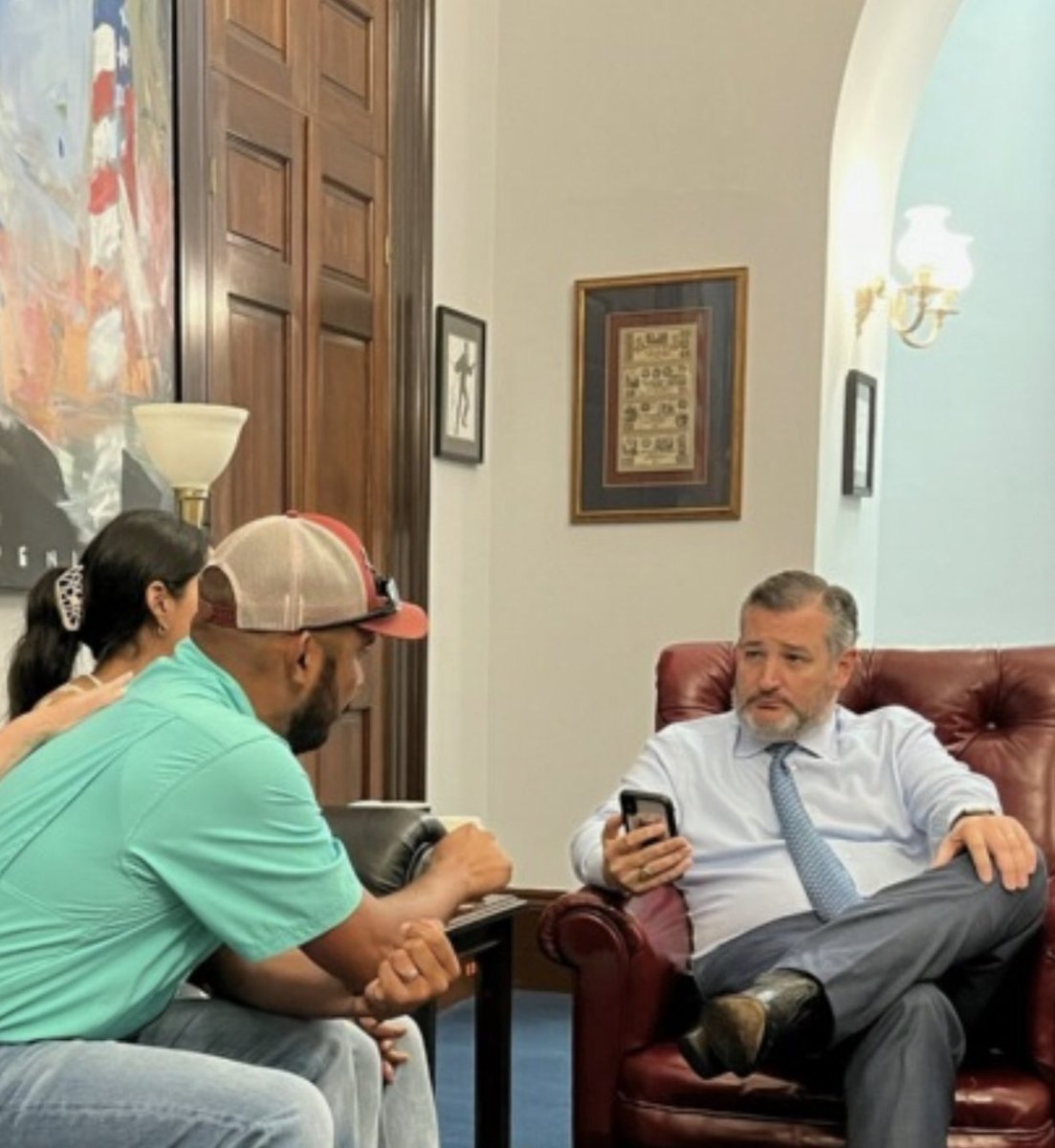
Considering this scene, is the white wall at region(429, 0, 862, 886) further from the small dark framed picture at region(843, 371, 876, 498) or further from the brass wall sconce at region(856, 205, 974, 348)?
the brass wall sconce at region(856, 205, 974, 348)

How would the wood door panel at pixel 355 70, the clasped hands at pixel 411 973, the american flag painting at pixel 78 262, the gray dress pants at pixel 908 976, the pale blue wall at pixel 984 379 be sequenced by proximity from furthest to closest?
the pale blue wall at pixel 984 379
the wood door panel at pixel 355 70
the american flag painting at pixel 78 262
the gray dress pants at pixel 908 976
the clasped hands at pixel 411 973

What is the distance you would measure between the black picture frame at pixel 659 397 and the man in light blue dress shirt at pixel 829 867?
4.36 ft

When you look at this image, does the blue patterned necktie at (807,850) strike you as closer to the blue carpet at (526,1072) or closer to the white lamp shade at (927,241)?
the blue carpet at (526,1072)

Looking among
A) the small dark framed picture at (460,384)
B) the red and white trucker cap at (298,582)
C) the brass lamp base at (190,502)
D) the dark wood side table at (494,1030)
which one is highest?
the small dark framed picture at (460,384)

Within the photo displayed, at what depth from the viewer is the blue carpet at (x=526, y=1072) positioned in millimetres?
2828

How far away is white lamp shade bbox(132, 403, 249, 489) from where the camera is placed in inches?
88.9

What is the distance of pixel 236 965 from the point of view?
1.63 m

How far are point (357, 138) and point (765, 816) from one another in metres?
1.88

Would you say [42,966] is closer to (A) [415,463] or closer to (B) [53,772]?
(B) [53,772]

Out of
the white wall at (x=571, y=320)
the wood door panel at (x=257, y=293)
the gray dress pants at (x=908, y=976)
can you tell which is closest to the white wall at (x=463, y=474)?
the white wall at (x=571, y=320)

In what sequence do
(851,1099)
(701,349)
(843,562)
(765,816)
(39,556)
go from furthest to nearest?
(843,562), (701,349), (765,816), (39,556), (851,1099)

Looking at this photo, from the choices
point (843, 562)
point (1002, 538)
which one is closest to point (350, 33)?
Answer: point (843, 562)

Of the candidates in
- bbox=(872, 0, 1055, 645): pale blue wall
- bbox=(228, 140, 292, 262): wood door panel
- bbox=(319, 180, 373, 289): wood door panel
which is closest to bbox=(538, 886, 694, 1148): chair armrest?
bbox=(228, 140, 292, 262): wood door panel

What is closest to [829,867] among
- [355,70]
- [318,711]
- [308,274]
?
[318,711]
